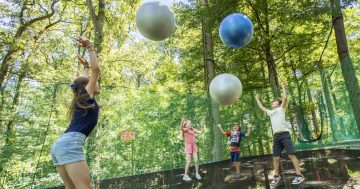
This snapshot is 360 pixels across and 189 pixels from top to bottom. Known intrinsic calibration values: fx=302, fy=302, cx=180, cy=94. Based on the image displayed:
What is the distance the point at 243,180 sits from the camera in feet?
23.5

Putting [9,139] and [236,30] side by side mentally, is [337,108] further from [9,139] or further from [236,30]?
[9,139]

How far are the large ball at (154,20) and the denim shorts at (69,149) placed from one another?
2568mm

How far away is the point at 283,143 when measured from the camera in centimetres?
585

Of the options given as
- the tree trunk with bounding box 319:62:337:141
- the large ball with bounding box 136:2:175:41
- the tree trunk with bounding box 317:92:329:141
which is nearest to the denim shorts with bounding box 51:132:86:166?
the large ball with bounding box 136:2:175:41

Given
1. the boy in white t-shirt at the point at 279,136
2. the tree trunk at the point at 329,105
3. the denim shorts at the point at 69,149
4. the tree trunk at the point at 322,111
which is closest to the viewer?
the denim shorts at the point at 69,149

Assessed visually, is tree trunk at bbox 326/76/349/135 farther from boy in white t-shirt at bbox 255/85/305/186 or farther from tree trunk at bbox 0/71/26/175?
tree trunk at bbox 0/71/26/175

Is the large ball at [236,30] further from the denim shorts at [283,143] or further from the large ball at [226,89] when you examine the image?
the denim shorts at [283,143]

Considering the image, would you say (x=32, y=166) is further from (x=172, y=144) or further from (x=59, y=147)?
(x=59, y=147)

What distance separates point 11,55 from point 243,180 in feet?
32.1

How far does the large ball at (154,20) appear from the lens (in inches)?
179

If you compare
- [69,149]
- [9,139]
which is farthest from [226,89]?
[9,139]

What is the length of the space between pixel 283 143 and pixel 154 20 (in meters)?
3.41

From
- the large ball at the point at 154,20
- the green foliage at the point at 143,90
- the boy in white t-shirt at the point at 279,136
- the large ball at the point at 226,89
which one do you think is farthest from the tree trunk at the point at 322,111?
the large ball at the point at 154,20

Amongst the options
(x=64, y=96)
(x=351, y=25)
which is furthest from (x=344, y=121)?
(x=351, y=25)
